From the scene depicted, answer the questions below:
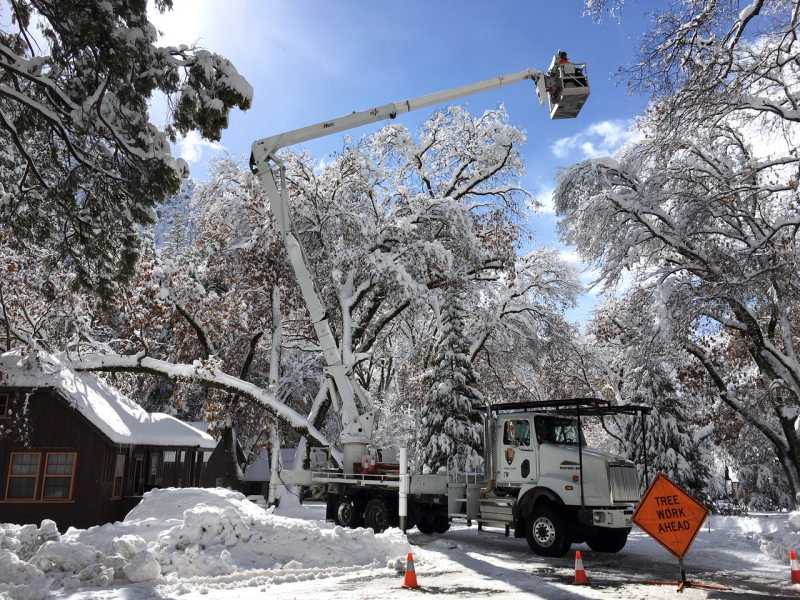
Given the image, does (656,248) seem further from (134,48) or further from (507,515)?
(134,48)

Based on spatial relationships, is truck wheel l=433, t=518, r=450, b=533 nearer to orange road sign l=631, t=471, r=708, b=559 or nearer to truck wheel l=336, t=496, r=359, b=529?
truck wheel l=336, t=496, r=359, b=529

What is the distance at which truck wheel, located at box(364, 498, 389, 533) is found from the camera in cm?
1577

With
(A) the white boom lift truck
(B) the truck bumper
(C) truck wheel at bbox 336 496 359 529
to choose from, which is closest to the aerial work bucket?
(A) the white boom lift truck

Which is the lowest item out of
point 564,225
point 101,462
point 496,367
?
point 101,462

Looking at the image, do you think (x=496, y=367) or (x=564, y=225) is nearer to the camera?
Result: (x=564, y=225)

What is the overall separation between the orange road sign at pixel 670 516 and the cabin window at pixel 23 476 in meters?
15.0

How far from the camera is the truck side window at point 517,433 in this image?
45.9ft

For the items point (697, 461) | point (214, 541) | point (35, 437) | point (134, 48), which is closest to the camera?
point (134, 48)

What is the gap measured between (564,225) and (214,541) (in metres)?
14.0

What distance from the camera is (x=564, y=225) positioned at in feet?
65.1

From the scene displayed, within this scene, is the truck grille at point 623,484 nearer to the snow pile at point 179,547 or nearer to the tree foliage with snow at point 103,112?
the snow pile at point 179,547

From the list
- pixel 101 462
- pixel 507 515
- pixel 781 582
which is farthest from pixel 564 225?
pixel 101 462

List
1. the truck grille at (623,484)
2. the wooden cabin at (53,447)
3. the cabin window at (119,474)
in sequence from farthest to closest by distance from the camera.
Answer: the cabin window at (119,474) < the wooden cabin at (53,447) < the truck grille at (623,484)

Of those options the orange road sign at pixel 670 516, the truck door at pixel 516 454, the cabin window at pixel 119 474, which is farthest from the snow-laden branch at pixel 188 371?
the orange road sign at pixel 670 516
